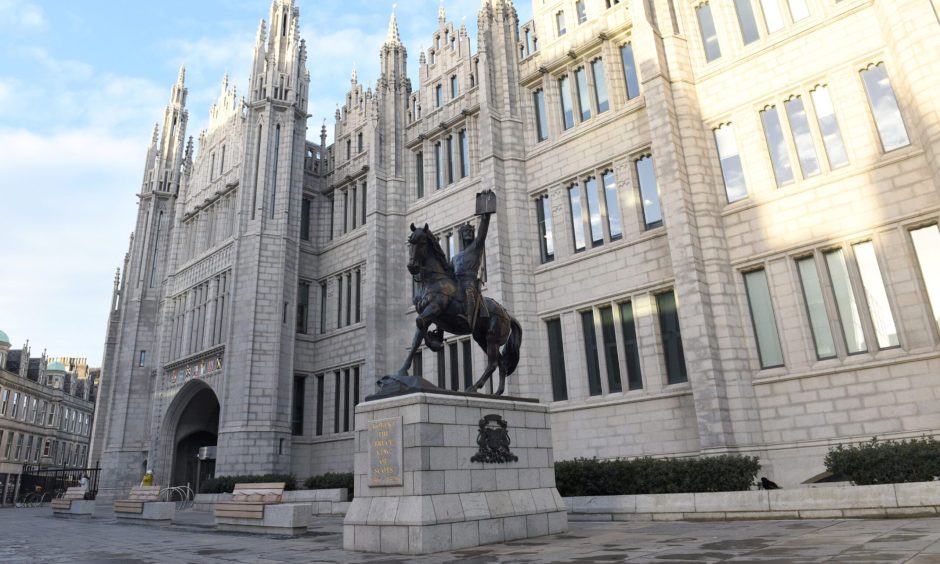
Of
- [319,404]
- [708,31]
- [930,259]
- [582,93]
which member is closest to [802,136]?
[930,259]

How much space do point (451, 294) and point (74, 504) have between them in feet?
75.8

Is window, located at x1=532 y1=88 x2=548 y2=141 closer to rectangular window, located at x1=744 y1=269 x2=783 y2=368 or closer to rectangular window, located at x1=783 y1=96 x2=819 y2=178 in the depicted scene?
rectangular window, located at x1=783 y1=96 x2=819 y2=178

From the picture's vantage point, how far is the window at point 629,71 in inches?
909

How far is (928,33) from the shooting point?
15.7 m

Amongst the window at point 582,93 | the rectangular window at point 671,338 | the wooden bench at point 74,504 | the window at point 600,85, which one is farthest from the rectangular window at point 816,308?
the wooden bench at point 74,504

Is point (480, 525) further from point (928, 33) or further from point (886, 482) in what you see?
point (928, 33)

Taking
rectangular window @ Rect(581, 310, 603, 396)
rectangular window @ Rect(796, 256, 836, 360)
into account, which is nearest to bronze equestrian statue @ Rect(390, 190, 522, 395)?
rectangular window @ Rect(581, 310, 603, 396)

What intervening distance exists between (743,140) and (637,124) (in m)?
3.83

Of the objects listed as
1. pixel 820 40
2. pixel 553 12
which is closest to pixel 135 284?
pixel 553 12

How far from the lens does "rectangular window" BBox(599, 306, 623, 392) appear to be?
2136 cm

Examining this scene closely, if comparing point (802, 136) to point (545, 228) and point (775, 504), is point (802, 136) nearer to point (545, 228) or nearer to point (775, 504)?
point (545, 228)

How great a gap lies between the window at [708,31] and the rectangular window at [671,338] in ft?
28.4

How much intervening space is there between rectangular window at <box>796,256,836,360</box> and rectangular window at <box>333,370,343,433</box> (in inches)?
837

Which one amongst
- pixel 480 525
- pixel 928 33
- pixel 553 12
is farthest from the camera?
pixel 553 12
